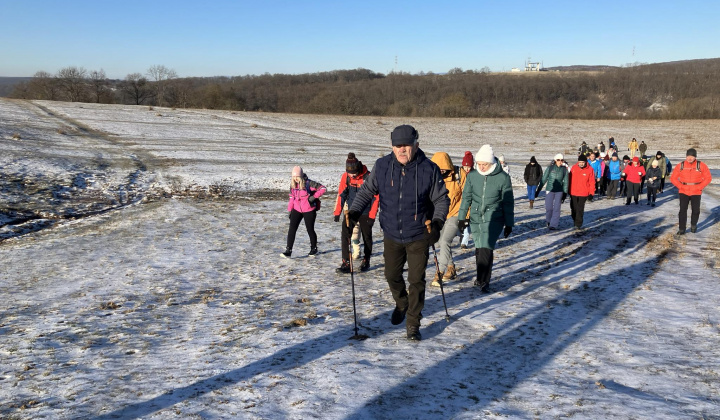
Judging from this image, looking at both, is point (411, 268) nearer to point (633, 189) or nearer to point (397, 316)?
point (397, 316)

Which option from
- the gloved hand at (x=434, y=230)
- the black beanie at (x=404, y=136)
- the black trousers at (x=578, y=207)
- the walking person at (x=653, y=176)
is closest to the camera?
the black beanie at (x=404, y=136)

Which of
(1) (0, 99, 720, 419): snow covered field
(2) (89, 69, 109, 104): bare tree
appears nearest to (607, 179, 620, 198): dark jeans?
(1) (0, 99, 720, 419): snow covered field

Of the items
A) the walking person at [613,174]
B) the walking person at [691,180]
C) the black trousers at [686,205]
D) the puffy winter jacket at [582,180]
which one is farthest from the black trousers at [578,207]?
the walking person at [613,174]

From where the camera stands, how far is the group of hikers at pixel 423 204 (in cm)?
559

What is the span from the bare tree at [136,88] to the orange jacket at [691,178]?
290 ft

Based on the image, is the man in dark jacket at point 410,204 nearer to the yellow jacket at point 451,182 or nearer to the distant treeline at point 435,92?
the yellow jacket at point 451,182

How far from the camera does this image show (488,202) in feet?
25.8

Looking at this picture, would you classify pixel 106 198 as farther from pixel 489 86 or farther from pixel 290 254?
pixel 489 86

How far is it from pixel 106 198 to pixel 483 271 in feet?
45.6

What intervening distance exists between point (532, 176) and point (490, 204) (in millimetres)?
9539

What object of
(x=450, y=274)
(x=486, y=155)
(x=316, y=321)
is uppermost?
(x=486, y=155)

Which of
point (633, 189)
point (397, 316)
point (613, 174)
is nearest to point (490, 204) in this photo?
point (397, 316)

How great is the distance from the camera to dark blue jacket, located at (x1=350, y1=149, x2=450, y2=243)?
18.2 ft

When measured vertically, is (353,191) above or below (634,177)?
above
